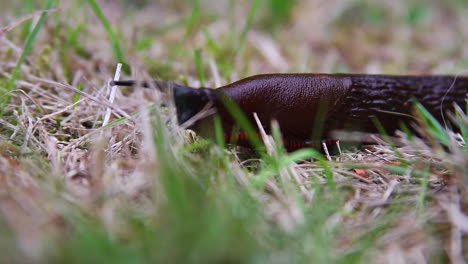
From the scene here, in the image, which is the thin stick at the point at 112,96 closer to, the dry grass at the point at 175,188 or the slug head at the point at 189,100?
the dry grass at the point at 175,188

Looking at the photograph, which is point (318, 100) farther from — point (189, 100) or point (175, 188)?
point (175, 188)

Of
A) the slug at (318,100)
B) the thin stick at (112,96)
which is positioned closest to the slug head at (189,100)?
the slug at (318,100)

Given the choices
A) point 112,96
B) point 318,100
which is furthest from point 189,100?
point 318,100

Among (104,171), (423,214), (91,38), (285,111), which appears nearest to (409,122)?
(285,111)

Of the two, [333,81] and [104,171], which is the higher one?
[333,81]

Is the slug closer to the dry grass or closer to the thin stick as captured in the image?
the dry grass

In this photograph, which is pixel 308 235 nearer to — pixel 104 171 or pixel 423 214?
pixel 423 214

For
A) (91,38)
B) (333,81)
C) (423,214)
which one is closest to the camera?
(423,214)

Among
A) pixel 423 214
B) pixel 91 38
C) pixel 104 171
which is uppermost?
pixel 91 38

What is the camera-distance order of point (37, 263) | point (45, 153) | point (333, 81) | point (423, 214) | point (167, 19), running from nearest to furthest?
point (37, 263) → point (423, 214) → point (45, 153) → point (333, 81) → point (167, 19)
